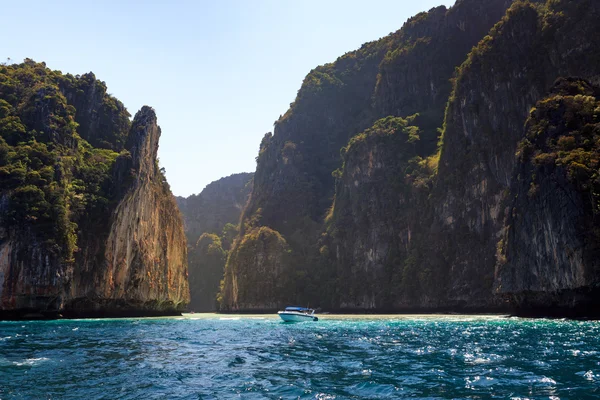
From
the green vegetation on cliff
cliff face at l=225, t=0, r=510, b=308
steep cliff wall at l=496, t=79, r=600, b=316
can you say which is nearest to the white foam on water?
the green vegetation on cliff

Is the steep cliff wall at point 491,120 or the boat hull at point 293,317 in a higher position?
the steep cliff wall at point 491,120

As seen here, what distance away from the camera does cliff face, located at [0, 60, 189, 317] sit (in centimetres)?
5906

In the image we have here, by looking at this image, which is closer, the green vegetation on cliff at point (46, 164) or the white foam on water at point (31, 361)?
the white foam on water at point (31, 361)

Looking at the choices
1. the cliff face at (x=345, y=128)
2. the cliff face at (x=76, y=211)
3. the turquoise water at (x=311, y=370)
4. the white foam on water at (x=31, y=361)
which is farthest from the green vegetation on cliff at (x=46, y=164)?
the cliff face at (x=345, y=128)

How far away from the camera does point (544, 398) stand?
12.6 metres

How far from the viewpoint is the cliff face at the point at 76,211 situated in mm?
59062

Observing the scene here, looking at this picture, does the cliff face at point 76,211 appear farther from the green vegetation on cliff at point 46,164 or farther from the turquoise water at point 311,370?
the turquoise water at point 311,370

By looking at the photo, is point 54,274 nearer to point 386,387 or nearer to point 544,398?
point 386,387

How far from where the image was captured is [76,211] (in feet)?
227

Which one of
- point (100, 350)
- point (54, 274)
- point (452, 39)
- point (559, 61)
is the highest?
point (452, 39)

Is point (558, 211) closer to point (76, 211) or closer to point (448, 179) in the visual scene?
point (448, 179)

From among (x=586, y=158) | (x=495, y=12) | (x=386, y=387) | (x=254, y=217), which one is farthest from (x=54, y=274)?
(x=495, y=12)

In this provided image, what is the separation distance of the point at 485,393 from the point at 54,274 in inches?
2347

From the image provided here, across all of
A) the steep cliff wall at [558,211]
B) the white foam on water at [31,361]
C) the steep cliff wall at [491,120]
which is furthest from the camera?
the steep cliff wall at [491,120]
